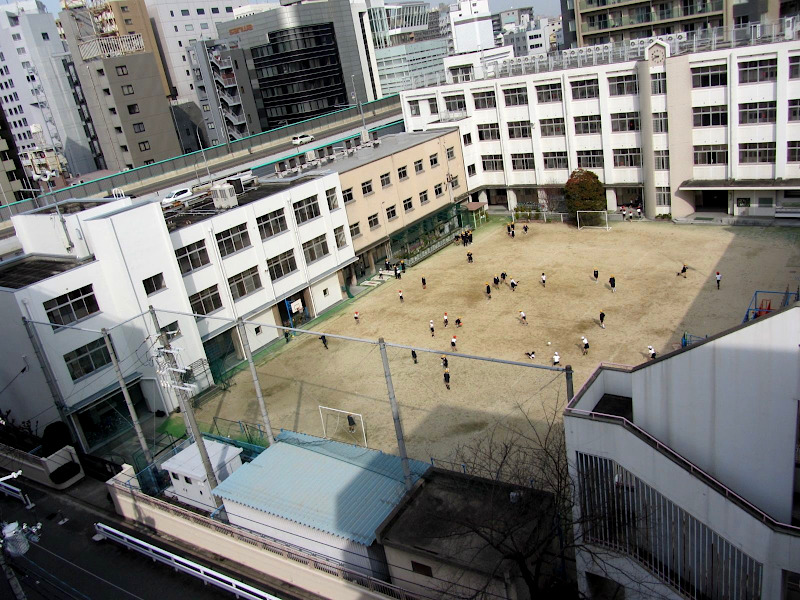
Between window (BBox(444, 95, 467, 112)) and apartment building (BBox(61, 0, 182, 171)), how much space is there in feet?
107

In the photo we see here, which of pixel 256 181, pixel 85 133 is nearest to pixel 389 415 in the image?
pixel 256 181

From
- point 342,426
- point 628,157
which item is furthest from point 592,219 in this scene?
point 342,426

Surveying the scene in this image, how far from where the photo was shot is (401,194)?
39625 mm

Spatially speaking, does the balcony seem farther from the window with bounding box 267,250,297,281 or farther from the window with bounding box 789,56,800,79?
the window with bounding box 789,56,800,79

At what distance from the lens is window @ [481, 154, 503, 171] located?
1791 inches

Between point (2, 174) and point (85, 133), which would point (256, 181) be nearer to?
point (2, 174)

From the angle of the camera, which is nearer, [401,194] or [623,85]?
[623,85]

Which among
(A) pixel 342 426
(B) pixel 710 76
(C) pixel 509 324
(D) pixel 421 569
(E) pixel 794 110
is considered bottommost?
(A) pixel 342 426

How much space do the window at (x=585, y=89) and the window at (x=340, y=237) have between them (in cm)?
1762

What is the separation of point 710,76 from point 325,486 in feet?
105

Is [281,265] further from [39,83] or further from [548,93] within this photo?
[39,83]

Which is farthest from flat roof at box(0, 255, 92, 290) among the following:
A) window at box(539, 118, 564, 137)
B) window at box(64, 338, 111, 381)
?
window at box(539, 118, 564, 137)

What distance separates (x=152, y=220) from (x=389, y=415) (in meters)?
12.4

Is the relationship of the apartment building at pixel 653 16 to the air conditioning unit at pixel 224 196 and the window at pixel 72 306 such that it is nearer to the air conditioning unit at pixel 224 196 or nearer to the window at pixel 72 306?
the air conditioning unit at pixel 224 196
